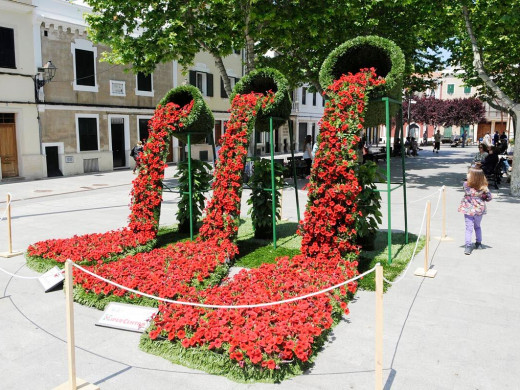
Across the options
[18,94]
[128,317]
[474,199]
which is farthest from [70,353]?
[18,94]

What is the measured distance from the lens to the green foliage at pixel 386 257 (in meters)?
7.10

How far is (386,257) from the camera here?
8273 mm

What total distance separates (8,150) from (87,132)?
392 centimetres

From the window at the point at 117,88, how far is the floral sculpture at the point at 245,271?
15878 millimetres

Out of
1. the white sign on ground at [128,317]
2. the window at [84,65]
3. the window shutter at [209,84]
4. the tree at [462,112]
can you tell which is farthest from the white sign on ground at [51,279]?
the tree at [462,112]

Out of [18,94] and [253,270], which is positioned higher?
[18,94]

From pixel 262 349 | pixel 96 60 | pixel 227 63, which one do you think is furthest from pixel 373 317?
pixel 227 63

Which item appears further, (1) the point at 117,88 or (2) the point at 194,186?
(1) the point at 117,88

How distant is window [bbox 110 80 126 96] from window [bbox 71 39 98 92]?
105 centimetres

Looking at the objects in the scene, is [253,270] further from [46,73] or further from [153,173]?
[46,73]

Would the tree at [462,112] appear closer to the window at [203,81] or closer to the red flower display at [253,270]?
the window at [203,81]

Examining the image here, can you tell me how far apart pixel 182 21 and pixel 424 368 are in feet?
45.1

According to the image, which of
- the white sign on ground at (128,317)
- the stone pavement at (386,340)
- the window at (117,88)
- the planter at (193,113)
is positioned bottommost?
the stone pavement at (386,340)

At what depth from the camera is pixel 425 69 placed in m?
24.3
